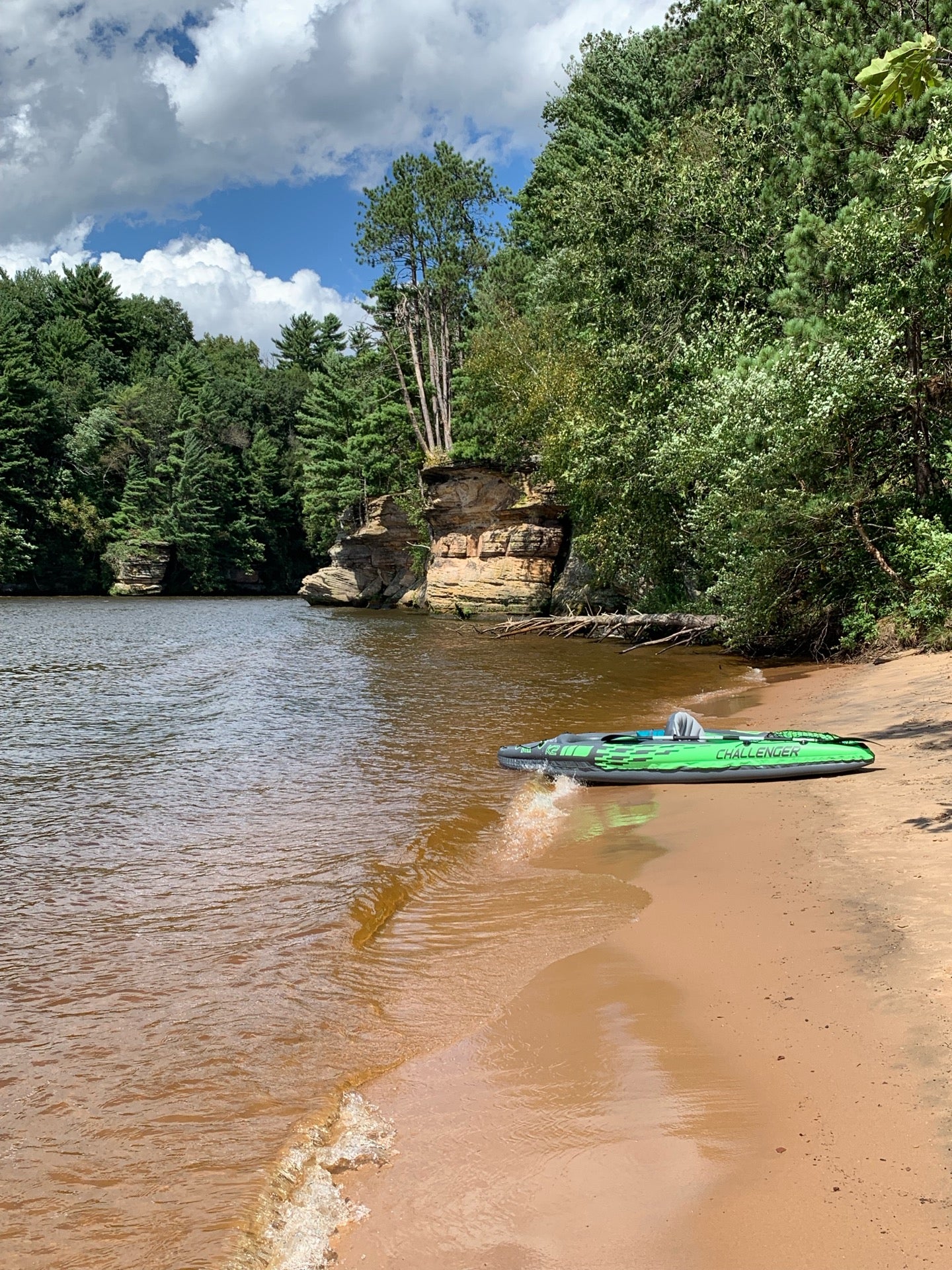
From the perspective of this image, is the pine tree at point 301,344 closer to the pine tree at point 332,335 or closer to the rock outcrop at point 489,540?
the pine tree at point 332,335

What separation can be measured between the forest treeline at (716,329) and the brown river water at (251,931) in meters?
3.66

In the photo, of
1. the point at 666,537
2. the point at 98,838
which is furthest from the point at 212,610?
the point at 98,838

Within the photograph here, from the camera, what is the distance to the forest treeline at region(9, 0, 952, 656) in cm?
1442

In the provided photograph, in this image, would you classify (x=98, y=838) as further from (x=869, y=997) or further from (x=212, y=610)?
(x=212, y=610)

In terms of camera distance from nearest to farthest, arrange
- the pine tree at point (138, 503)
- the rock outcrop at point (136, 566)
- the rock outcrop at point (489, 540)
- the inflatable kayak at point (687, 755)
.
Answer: the inflatable kayak at point (687, 755)
the rock outcrop at point (489, 540)
the rock outcrop at point (136, 566)
the pine tree at point (138, 503)

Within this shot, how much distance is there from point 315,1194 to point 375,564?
41539mm

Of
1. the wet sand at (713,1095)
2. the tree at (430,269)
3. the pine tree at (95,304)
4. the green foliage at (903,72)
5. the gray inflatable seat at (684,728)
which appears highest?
the pine tree at (95,304)

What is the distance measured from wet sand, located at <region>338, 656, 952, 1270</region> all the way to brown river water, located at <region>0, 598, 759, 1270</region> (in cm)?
32

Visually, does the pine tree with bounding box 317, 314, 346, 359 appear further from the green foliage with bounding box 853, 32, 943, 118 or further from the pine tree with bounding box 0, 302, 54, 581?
the green foliage with bounding box 853, 32, 943, 118

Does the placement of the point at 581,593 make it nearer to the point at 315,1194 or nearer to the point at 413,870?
the point at 413,870

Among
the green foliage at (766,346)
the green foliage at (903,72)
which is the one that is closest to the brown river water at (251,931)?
the green foliage at (766,346)

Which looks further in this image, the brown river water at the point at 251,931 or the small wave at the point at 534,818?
the small wave at the point at 534,818

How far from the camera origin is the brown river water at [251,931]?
3863 millimetres

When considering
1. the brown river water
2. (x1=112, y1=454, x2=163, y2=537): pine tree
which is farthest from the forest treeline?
(x1=112, y1=454, x2=163, y2=537): pine tree
